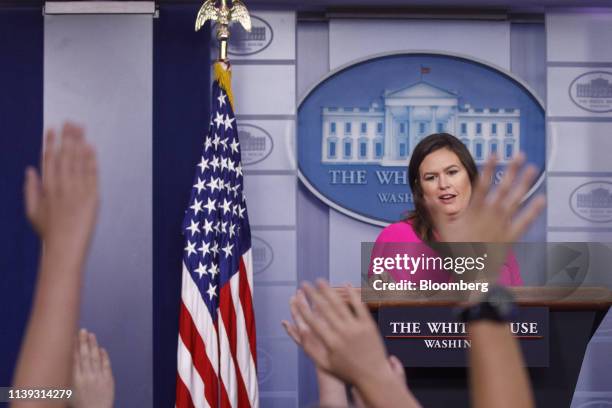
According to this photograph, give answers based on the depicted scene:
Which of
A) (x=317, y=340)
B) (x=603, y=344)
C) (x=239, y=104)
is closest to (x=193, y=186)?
(x=239, y=104)

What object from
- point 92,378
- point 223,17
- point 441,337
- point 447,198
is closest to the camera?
point 92,378

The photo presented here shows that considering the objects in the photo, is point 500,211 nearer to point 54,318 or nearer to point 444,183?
point 54,318

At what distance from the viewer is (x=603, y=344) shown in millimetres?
4230

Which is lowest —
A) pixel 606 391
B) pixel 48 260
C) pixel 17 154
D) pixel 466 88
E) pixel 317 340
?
pixel 606 391

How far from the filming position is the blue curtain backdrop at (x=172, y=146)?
412cm

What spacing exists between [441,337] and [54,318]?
1480 millimetres

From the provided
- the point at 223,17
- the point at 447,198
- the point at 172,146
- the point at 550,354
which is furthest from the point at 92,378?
the point at 172,146

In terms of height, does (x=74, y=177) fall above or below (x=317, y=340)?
above

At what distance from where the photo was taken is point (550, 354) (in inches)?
85.3

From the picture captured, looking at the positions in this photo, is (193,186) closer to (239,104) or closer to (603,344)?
(239,104)

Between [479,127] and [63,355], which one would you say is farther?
[479,127]

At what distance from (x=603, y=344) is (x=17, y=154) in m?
3.05

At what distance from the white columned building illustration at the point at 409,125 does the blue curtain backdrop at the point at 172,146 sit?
2.15 feet

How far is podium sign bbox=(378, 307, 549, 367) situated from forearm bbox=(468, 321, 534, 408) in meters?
1.28
